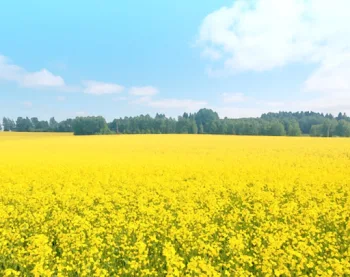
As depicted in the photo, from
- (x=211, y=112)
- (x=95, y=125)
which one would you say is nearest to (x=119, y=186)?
(x=95, y=125)

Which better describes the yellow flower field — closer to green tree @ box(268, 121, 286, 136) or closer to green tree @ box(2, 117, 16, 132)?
green tree @ box(268, 121, 286, 136)

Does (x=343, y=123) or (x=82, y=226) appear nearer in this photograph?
(x=82, y=226)

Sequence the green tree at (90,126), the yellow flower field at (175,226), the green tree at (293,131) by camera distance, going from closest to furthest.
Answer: the yellow flower field at (175,226) < the green tree at (90,126) < the green tree at (293,131)

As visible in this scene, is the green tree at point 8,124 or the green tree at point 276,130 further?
the green tree at point 8,124

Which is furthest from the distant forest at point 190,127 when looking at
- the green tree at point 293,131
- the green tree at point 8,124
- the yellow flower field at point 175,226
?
the yellow flower field at point 175,226

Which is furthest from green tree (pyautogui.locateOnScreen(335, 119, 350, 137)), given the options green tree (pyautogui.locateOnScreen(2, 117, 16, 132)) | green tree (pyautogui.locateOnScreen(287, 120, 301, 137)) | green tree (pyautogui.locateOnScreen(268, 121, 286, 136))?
green tree (pyautogui.locateOnScreen(2, 117, 16, 132))

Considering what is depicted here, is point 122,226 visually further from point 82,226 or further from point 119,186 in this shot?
point 119,186

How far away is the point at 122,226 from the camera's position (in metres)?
7.53

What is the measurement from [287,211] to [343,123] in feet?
328

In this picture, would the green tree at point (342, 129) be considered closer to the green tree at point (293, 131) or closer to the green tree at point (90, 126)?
the green tree at point (293, 131)

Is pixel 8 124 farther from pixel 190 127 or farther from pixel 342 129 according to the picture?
pixel 342 129

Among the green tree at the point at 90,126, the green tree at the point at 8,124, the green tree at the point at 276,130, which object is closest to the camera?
the green tree at the point at 90,126

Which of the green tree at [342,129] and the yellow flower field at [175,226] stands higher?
the green tree at [342,129]

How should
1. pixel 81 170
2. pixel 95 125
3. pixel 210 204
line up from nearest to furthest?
pixel 210 204 < pixel 81 170 < pixel 95 125
